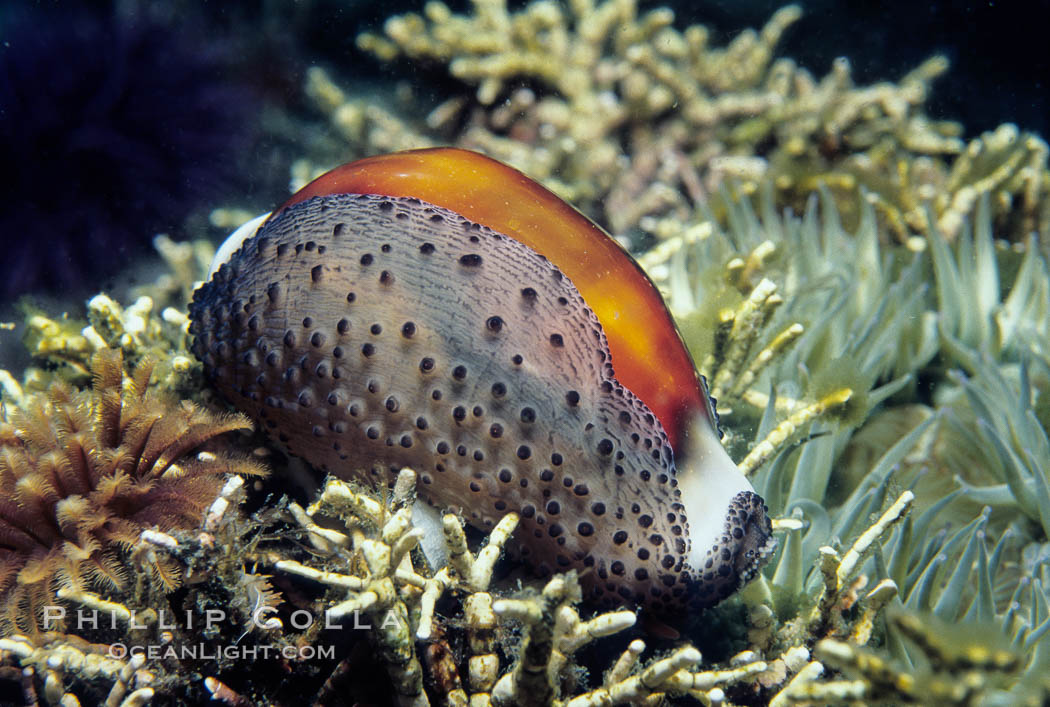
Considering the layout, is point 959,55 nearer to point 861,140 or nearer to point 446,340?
point 861,140

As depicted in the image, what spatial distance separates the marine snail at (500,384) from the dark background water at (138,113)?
210cm

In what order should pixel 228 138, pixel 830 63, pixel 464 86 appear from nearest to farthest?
pixel 228 138 < pixel 464 86 < pixel 830 63

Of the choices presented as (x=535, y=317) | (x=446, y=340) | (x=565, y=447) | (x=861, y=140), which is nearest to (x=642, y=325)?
(x=535, y=317)

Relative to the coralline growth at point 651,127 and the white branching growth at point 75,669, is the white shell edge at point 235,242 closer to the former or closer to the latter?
the white branching growth at point 75,669

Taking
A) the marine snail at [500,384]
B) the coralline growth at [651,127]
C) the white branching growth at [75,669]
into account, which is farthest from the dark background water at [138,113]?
the white branching growth at [75,669]

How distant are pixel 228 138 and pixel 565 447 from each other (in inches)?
131

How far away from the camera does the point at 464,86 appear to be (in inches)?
186

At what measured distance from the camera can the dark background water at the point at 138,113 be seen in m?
3.41

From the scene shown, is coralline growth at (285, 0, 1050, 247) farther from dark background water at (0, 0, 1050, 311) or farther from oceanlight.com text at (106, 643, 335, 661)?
oceanlight.com text at (106, 643, 335, 661)

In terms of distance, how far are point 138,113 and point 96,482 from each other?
2.63 metres

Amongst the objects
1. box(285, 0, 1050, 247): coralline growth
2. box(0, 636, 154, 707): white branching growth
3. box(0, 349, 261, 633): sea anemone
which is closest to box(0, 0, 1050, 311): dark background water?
box(285, 0, 1050, 247): coralline growth

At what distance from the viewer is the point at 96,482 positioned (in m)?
1.87

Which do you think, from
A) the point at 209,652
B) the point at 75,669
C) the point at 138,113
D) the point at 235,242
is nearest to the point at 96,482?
the point at 75,669

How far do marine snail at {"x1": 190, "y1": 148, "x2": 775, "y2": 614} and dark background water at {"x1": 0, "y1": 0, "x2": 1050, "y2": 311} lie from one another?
2.10m
